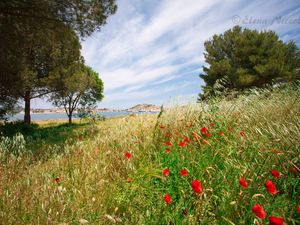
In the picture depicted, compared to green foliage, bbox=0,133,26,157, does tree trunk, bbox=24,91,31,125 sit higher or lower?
higher

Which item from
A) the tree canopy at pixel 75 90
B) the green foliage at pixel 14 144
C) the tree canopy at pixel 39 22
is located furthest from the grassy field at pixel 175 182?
the tree canopy at pixel 75 90

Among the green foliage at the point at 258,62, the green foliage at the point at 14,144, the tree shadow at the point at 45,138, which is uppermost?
the green foliage at the point at 258,62

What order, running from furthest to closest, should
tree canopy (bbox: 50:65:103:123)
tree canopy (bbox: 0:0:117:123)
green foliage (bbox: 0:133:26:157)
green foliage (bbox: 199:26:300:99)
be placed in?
green foliage (bbox: 199:26:300:99) < tree canopy (bbox: 50:65:103:123) < tree canopy (bbox: 0:0:117:123) < green foliage (bbox: 0:133:26:157)

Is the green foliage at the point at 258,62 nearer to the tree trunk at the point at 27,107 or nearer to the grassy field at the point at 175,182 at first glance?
the tree trunk at the point at 27,107

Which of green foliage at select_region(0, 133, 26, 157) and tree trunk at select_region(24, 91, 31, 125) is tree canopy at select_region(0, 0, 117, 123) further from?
tree trunk at select_region(24, 91, 31, 125)

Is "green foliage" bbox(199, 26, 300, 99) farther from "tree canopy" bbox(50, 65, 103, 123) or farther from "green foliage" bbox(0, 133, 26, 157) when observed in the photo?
"green foliage" bbox(0, 133, 26, 157)

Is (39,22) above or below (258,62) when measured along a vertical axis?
below

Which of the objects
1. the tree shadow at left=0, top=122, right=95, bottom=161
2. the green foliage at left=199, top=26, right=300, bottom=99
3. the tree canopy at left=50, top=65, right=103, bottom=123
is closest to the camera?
the tree shadow at left=0, top=122, right=95, bottom=161

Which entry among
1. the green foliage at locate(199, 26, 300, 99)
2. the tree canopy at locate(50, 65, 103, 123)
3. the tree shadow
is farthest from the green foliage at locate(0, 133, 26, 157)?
the green foliage at locate(199, 26, 300, 99)

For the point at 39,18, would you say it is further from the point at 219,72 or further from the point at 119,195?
the point at 219,72

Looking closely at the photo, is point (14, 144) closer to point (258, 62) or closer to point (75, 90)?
point (75, 90)

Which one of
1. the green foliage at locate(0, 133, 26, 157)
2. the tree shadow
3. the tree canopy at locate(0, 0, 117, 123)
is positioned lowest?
the tree shadow

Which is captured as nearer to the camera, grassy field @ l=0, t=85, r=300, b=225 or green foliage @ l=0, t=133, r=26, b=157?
grassy field @ l=0, t=85, r=300, b=225

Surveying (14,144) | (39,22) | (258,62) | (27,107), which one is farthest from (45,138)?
(258,62)
